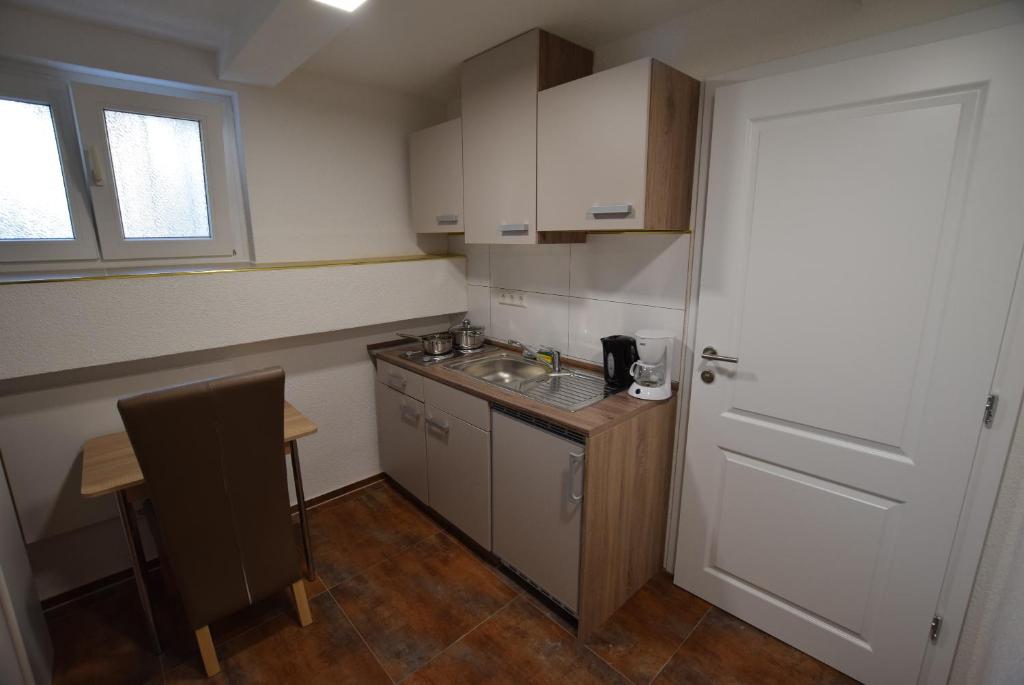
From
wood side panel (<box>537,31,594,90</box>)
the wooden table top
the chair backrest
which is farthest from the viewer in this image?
wood side panel (<box>537,31,594,90</box>)

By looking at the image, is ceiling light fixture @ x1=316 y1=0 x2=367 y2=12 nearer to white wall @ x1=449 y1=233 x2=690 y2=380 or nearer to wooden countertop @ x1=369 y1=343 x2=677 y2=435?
white wall @ x1=449 y1=233 x2=690 y2=380

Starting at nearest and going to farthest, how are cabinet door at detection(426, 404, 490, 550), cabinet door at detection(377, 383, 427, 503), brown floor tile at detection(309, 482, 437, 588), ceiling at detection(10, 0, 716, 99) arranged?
1. ceiling at detection(10, 0, 716, 99)
2. cabinet door at detection(426, 404, 490, 550)
3. brown floor tile at detection(309, 482, 437, 588)
4. cabinet door at detection(377, 383, 427, 503)

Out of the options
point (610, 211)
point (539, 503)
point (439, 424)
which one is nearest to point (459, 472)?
point (439, 424)

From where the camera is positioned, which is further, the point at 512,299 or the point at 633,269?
the point at 512,299

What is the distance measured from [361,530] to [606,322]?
1628mm

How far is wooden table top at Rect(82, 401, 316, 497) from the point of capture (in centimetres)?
150

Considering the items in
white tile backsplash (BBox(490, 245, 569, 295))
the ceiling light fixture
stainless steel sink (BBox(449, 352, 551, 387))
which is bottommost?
stainless steel sink (BBox(449, 352, 551, 387))

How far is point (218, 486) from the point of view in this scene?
4.83 feet

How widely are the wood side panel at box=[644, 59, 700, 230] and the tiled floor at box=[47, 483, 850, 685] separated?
5.00 ft

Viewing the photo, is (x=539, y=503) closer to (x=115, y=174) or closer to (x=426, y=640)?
(x=426, y=640)

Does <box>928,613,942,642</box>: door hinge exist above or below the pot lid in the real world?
below

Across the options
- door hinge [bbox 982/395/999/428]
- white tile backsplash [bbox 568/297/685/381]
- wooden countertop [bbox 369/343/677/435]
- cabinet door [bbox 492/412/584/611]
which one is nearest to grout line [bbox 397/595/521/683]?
cabinet door [bbox 492/412/584/611]

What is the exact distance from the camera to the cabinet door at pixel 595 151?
1548 millimetres

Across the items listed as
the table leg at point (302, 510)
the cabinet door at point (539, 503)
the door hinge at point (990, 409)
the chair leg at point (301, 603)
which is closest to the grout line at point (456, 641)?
the cabinet door at point (539, 503)
